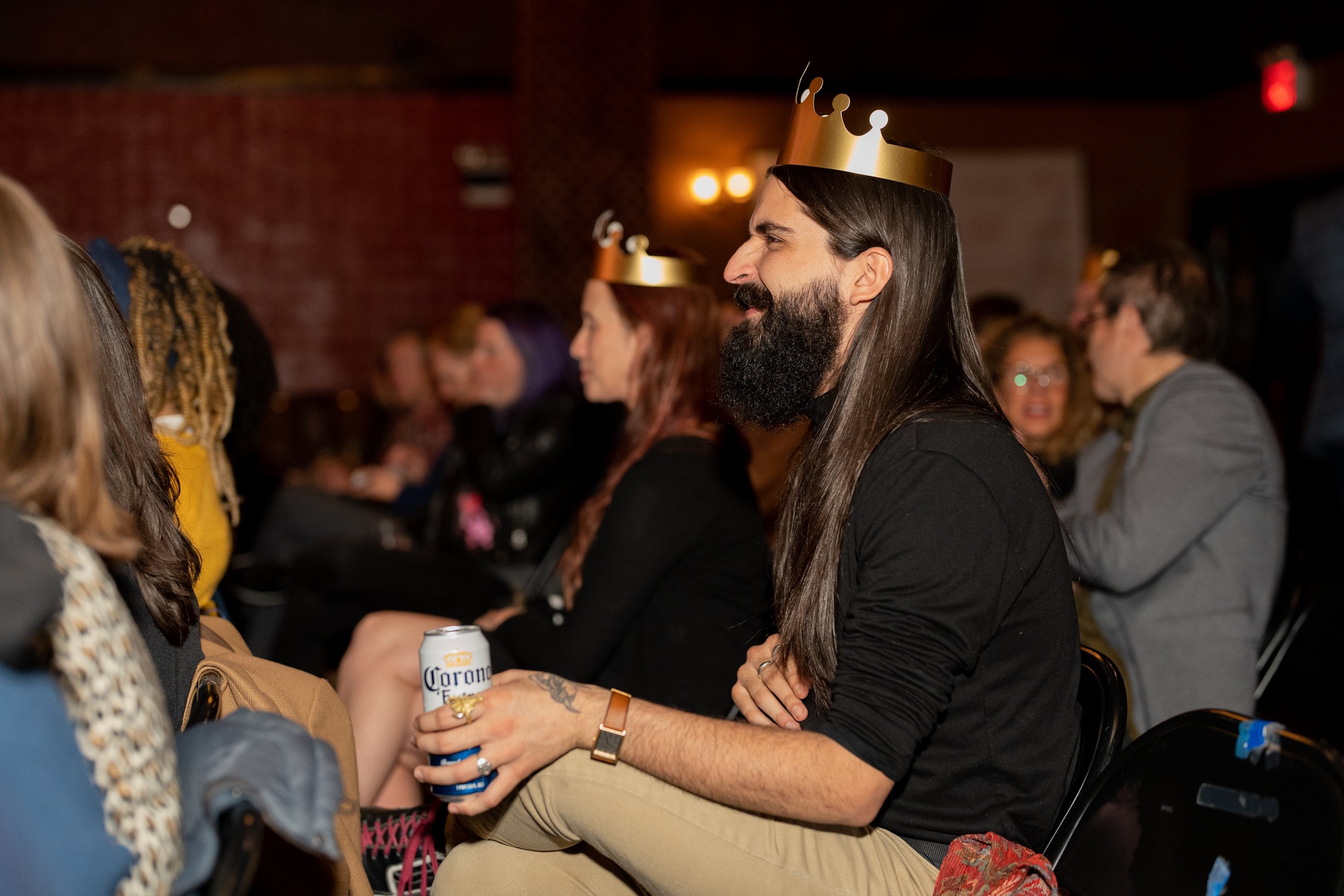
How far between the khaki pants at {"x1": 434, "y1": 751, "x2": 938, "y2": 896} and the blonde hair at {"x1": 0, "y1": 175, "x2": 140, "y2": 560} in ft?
2.07

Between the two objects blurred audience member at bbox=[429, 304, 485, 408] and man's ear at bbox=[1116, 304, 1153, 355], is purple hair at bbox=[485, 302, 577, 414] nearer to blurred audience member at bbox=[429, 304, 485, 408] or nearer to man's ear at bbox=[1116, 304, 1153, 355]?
blurred audience member at bbox=[429, 304, 485, 408]

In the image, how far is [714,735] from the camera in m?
1.31

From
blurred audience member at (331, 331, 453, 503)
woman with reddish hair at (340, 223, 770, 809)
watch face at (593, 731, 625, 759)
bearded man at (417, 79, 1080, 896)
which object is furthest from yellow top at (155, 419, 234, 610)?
blurred audience member at (331, 331, 453, 503)

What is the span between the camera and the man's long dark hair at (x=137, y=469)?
1.33m

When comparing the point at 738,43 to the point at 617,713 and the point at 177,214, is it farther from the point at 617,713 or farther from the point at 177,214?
the point at 617,713

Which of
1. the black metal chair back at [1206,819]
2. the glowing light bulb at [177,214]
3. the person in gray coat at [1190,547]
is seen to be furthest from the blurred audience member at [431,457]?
the glowing light bulb at [177,214]

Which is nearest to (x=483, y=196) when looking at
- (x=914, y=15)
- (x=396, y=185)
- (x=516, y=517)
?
(x=396, y=185)

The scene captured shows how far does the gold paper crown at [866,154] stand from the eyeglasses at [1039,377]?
5.17 feet

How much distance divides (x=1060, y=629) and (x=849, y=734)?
0.34 m

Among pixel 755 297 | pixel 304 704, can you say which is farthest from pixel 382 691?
pixel 755 297

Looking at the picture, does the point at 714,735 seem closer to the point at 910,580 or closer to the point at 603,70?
the point at 910,580

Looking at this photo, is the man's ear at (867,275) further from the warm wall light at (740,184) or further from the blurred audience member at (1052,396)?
the warm wall light at (740,184)

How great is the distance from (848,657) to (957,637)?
13 cm

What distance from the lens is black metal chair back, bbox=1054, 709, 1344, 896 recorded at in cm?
114
